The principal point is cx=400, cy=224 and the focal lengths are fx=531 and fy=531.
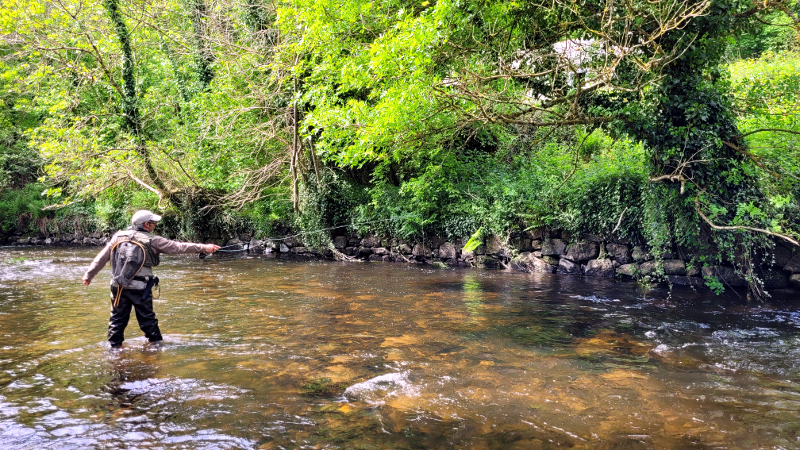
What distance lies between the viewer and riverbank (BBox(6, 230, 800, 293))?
1055 cm

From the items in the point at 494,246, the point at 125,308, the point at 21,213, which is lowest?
the point at 125,308

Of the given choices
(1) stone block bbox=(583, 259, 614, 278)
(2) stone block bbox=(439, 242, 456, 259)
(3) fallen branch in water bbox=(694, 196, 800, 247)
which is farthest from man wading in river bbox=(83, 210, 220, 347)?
(2) stone block bbox=(439, 242, 456, 259)

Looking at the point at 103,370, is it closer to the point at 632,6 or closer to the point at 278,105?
the point at 632,6

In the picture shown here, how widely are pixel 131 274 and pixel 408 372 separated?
3701 millimetres

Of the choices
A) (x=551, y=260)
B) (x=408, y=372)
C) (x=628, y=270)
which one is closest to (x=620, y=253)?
(x=628, y=270)

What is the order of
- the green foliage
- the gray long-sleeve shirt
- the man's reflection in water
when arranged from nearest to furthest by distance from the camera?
1. the man's reflection in water
2. the gray long-sleeve shirt
3. the green foliage

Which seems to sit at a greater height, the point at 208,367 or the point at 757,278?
the point at 757,278

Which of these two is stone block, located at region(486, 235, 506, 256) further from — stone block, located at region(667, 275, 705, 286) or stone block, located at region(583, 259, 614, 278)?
stone block, located at region(667, 275, 705, 286)

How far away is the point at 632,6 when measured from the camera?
30.5ft

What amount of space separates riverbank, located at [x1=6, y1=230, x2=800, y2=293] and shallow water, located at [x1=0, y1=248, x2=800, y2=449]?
2.79 feet

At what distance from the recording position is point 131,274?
262 inches

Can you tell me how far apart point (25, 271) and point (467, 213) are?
12296 millimetres

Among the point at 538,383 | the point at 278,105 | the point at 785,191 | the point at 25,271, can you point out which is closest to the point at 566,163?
the point at 785,191

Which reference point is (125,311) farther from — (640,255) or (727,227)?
(640,255)
